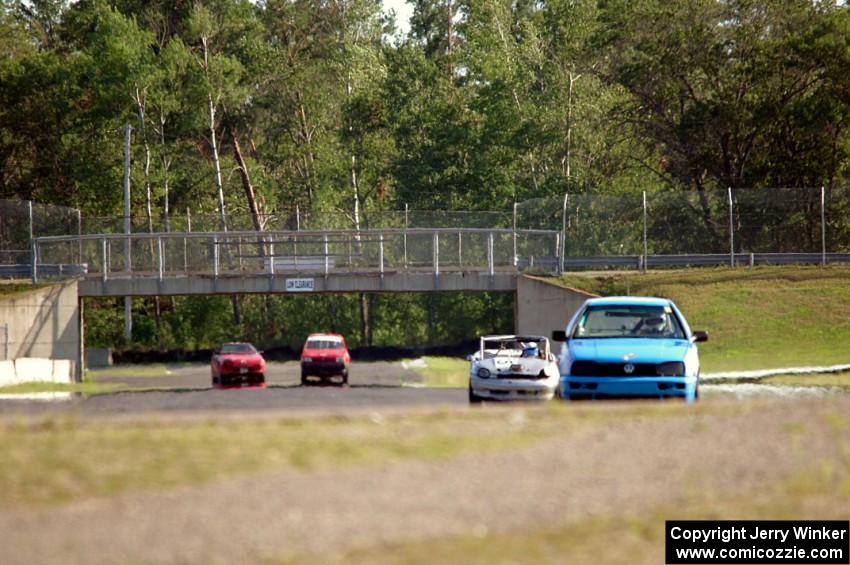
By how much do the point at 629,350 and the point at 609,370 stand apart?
1.32 ft

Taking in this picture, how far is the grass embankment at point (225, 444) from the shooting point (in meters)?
10.2

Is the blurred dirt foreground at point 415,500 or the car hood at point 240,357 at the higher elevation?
the blurred dirt foreground at point 415,500

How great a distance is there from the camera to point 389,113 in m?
71.0

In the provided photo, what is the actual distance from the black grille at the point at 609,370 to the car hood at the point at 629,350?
0.07m

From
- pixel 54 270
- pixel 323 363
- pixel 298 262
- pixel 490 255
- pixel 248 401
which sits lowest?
pixel 323 363

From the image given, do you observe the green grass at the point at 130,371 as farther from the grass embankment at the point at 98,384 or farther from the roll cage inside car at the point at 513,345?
the roll cage inside car at the point at 513,345

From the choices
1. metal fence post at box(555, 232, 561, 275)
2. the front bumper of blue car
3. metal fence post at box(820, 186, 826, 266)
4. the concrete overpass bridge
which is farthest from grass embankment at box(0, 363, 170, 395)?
metal fence post at box(820, 186, 826, 266)

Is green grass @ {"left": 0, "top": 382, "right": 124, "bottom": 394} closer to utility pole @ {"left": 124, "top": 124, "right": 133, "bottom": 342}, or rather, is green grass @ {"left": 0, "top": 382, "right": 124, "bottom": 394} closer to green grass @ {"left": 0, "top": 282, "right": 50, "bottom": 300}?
green grass @ {"left": 0, "top": 282, "right": 50, "bottom": 300}

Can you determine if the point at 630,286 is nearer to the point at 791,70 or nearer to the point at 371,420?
the point at 791,70

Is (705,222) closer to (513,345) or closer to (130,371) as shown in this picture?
(513,345)

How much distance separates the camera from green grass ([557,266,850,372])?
3559 centimetres

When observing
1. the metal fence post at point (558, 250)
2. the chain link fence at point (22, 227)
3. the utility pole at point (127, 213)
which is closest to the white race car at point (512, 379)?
the metal fence post at point (558, 250)

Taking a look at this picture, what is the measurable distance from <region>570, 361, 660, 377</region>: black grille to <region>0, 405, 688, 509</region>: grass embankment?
3420 millimetres

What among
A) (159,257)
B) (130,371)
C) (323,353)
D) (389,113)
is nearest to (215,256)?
(159,257)
